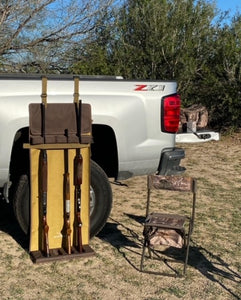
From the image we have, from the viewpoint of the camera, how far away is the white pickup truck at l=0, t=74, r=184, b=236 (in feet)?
13.9

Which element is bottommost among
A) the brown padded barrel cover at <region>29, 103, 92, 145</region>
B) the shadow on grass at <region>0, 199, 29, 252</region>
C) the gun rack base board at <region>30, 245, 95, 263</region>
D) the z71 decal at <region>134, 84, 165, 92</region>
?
the shadow on grass at <region>0, 199, 29, 252</region>

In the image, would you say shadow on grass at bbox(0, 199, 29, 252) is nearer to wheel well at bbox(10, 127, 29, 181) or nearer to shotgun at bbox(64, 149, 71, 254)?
shotgun at bbox(64, 149, 71, 254)

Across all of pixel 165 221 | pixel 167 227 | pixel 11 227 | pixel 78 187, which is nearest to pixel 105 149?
pixel 78 187

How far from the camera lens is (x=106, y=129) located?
4660mm

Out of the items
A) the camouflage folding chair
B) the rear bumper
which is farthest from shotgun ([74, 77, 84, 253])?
the rear bumper

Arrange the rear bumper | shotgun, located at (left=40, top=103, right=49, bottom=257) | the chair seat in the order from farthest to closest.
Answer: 1. the rear bumper
2. shotgun, located at (left=40, top=103, right=49, bottom=257)
3. the chair seat

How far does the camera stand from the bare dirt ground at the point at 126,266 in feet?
12.4

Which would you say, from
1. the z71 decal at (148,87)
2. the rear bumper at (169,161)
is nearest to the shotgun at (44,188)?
the z71 decal at (148,87)

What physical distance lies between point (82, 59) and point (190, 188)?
8.46 metres

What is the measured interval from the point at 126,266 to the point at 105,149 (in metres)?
1.18

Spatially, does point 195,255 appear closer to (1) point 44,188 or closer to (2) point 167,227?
(2) point 167,227

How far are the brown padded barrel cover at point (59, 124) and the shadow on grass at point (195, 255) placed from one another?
1.11 meters

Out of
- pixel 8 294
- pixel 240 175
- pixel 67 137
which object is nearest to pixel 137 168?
pixel 67 137

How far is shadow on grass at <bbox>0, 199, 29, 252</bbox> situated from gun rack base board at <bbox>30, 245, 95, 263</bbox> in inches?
10.7
